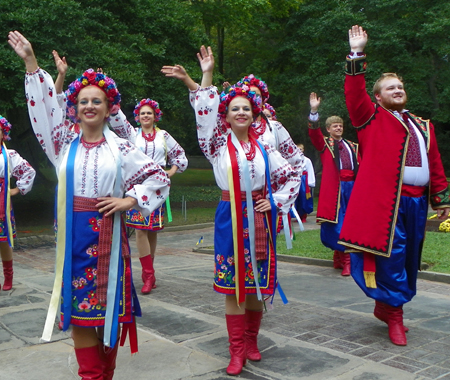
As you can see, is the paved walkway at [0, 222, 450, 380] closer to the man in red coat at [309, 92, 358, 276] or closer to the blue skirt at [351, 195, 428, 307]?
the blue skirt at [351, 195, 428, 307]

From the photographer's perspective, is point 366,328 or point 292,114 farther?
point 292,114

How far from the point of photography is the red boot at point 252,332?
3.78m

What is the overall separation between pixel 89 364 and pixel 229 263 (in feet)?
3.91

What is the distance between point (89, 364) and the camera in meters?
2.96

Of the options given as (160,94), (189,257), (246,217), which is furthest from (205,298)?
(160,94)

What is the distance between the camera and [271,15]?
73.5 feet

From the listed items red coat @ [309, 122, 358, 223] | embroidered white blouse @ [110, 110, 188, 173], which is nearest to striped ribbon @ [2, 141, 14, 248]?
embroidered white blouse @ [110, 110, 188, 173]

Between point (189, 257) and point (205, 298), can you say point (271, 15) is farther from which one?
point (205, 298)

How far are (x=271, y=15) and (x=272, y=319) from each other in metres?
19.7

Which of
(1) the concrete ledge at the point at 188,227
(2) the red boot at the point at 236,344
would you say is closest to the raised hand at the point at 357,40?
(2) the red boot at the point at 236,344

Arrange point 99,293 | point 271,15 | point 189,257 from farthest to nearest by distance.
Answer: point 271,15, point 189,257, point 99,293

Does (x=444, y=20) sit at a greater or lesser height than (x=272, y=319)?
greater

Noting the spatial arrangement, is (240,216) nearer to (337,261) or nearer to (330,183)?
(330,183)

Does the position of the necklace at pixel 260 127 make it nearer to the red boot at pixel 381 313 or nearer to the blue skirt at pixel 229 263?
the blue skirt at pixel 229 263
